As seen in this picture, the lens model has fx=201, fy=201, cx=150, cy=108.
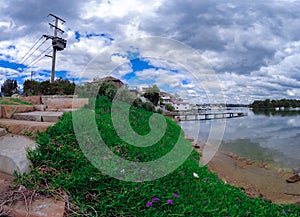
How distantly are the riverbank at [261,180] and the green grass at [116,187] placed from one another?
2.90 m

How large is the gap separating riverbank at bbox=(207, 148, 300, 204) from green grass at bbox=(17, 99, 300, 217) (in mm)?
2897

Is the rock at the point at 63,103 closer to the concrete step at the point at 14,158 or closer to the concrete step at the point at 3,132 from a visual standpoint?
the concrete step at the point at 3,132

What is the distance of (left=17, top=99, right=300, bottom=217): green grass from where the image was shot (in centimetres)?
191

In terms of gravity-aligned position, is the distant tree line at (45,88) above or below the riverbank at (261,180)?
above

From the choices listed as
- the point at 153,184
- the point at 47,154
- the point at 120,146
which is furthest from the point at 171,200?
the point at 47,154

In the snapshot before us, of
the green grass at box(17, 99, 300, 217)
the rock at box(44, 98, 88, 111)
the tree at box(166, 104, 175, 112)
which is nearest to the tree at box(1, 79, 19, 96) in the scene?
the rock at box(44, 98, 88, 111)

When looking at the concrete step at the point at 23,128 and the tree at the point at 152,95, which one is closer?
the concrete step at the point at 23,128

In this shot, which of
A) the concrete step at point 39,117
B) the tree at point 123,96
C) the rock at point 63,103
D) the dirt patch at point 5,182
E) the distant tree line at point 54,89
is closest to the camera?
the dirt patch at point 5,182

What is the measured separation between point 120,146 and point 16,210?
4.40ft

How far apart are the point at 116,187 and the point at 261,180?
694cm

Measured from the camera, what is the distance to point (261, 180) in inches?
284

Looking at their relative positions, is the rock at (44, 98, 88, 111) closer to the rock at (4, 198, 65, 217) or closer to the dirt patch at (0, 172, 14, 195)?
the dirt patch at (0, 172, 14, 195)

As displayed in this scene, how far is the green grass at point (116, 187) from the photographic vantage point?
1.91m

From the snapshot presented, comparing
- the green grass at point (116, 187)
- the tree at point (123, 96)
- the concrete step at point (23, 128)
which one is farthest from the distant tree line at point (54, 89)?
the green grass at point (116, 187)
